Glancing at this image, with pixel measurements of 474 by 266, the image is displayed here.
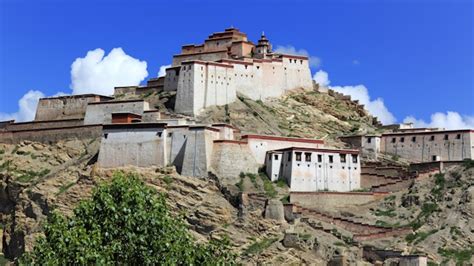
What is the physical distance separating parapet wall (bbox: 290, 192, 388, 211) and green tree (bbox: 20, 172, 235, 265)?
2944cm

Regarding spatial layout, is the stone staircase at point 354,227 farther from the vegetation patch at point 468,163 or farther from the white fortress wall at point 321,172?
the vegetation patch at point 468,163

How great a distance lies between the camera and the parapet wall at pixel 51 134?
218 feet

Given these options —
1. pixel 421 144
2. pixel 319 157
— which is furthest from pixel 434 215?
pixel 421 144

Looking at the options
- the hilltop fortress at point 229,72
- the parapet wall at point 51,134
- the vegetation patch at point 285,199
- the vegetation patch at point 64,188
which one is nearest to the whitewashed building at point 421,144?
the hilltop fortress at point 229,72

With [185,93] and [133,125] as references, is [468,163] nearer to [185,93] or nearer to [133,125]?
[185,93]

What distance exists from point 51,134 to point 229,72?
1309cm

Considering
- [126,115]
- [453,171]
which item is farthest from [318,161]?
[126,115]

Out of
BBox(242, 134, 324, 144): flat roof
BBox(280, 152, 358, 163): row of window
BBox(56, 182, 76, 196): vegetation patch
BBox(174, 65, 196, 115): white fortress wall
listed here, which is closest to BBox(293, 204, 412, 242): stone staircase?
BBox(280, 152, 358, 163): row of window

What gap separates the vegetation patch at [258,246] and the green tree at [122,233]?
24.6 m

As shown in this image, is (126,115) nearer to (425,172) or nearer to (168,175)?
(168,175)

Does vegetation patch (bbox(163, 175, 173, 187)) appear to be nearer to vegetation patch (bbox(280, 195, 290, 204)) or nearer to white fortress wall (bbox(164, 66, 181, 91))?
vegetation patch (bbox(280, 195, 290, 204))

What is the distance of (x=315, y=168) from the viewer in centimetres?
6112

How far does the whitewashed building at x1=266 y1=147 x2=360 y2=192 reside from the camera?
199 ft

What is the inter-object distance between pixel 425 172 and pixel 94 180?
65.8 ft
